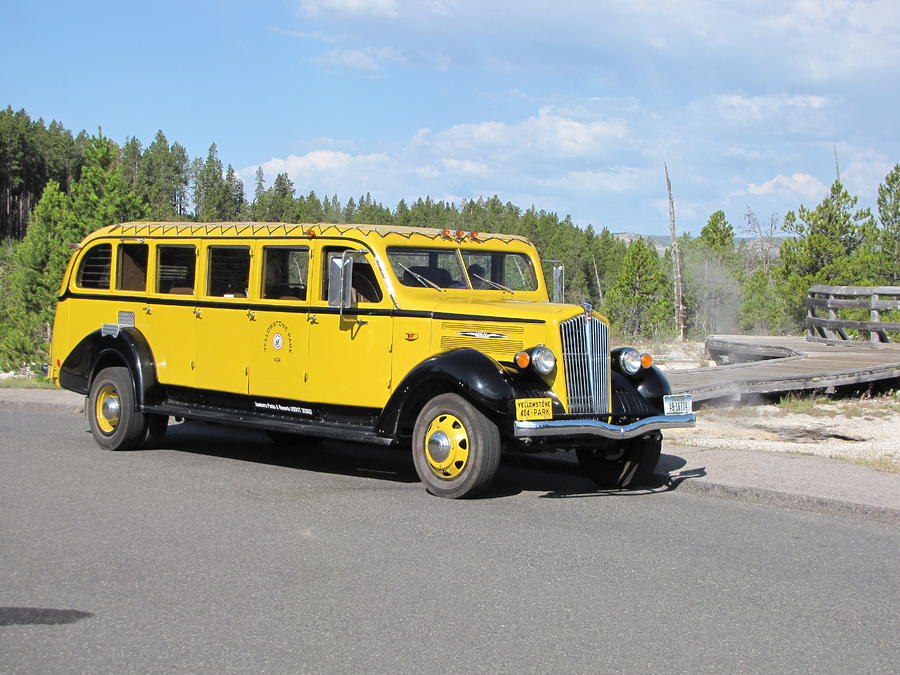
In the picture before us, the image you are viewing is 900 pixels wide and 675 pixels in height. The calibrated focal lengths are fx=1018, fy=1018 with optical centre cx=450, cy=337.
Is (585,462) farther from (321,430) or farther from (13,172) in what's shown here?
(13,172)

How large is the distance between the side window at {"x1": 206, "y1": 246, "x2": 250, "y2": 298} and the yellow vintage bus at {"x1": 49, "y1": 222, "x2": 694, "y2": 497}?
0.02 m

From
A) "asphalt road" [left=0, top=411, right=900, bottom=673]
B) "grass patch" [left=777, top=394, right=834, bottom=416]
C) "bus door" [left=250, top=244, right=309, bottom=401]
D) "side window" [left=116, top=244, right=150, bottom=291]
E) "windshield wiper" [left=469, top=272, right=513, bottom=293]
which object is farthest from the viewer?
"grass patch" [left=777, top=394, right=834, bottom=416]

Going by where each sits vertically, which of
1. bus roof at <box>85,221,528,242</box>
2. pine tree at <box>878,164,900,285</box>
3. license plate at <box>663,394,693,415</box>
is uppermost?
pine tree at <box>878,164,900,285</box>

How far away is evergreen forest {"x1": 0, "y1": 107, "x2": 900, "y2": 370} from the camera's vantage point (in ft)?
113

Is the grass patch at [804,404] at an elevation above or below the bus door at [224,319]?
below

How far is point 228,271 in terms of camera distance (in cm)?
1048

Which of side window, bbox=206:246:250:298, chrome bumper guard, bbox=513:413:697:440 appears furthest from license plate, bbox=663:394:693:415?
side window, bbox=206:246:250:298

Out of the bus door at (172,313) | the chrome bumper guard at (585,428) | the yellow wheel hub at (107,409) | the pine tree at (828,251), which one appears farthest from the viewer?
the pine tree at (828,251)

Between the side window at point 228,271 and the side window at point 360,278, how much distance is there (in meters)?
1.04

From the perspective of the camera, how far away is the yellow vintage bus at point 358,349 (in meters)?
8.45

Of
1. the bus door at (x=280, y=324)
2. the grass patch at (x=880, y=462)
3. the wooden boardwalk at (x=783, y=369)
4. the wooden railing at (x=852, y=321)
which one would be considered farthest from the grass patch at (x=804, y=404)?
the bus door at (x=280, y=324)

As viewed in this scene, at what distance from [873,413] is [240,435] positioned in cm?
919

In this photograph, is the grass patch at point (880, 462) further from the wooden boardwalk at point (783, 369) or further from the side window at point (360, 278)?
the side window at point (360, 278)

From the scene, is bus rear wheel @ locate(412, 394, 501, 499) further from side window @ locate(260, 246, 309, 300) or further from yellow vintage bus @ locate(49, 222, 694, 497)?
side window @ locate(260, 246, 309, 300)
